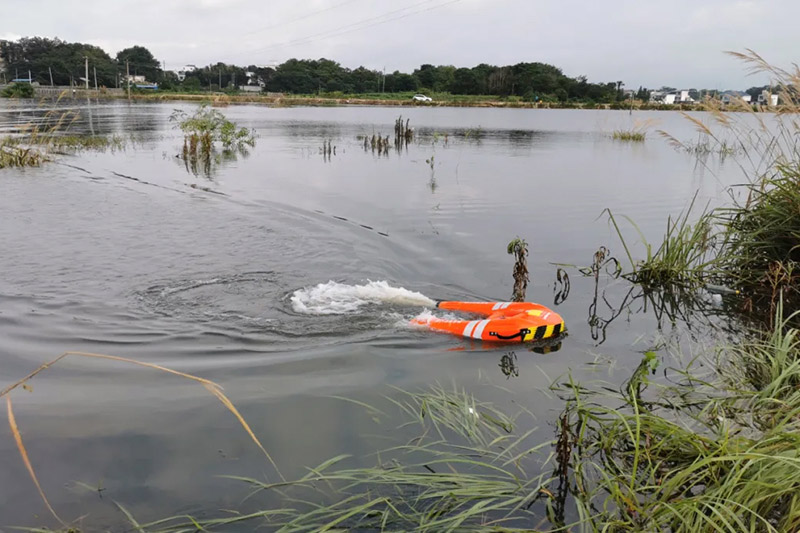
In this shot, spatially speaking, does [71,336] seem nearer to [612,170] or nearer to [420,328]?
[420,328]

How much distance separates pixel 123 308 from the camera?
6.18 meters

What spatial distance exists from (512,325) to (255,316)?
263 centimetres

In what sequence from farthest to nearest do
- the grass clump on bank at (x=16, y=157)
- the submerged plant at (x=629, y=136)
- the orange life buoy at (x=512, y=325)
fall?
the submerged plant at (x=629, y=136) < the grass clump on bank at (x=16, y=157) < the orange life buoy at (x=512, y=325)

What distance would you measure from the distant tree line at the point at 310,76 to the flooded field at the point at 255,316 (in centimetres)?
6967

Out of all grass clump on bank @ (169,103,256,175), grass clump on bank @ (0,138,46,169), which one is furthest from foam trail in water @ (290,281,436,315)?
grass clump on bank @ (0,138,46,169)

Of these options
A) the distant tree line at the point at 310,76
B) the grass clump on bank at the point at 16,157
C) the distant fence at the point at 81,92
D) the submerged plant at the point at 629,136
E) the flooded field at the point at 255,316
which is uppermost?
the distant tree line at the point at 310,76

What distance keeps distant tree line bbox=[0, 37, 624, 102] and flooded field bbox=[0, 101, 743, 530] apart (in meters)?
69.7

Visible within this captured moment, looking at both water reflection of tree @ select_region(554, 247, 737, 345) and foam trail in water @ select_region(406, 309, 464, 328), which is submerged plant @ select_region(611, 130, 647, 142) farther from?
foam trail in water @ select_region(406, 309, 464, 328)

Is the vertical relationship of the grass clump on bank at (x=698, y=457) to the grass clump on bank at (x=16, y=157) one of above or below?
below

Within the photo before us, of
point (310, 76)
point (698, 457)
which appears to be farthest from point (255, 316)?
point (310, 76)

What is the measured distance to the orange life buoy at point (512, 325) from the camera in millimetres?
5395

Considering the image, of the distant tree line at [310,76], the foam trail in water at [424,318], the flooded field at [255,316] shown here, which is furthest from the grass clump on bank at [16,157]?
the distant tree line at [310,76]

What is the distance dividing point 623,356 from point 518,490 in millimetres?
2539

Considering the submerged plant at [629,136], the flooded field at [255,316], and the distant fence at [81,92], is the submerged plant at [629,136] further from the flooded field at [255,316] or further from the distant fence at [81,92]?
the distant fence at [81,92]
